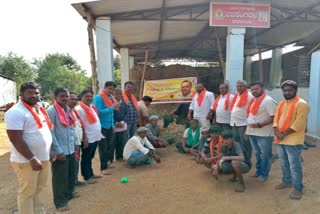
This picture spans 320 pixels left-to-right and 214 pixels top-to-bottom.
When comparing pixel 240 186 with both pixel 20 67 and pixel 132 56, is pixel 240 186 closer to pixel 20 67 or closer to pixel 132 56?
pixel 132 56

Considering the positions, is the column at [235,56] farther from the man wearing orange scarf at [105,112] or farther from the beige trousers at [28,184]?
the beige trousers at [28,184]

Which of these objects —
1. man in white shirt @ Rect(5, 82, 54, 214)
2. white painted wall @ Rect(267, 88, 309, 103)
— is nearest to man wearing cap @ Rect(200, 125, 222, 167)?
man in white shirt @ Rect(5, 82, 54, 214)

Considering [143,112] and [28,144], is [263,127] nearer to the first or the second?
[143,112]

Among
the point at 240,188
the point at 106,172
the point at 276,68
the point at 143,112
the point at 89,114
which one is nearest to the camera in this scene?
the point at 240,188

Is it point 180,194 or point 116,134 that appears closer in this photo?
point 180,194

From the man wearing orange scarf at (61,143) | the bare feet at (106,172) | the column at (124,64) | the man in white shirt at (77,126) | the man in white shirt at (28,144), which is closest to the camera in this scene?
the man in white shirt at (28,144)

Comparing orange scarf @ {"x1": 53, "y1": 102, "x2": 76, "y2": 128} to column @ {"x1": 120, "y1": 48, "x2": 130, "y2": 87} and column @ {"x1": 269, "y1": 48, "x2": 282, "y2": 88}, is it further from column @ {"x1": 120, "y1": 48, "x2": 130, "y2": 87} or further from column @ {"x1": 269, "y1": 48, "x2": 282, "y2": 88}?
column @ {"x1": 269, "y1": 48, "x2": 282, "y2": 88}

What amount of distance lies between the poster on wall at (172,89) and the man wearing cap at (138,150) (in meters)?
3.68

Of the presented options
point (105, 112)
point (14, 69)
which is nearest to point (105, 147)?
point (105, 112)

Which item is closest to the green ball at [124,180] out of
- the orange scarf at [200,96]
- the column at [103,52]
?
the orange scarf at [200,96]

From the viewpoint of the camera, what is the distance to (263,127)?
14.8 feet

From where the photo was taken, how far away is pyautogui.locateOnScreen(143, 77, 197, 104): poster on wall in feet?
30.3

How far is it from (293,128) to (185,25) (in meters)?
7.75

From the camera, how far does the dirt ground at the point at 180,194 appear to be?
3922 mm
